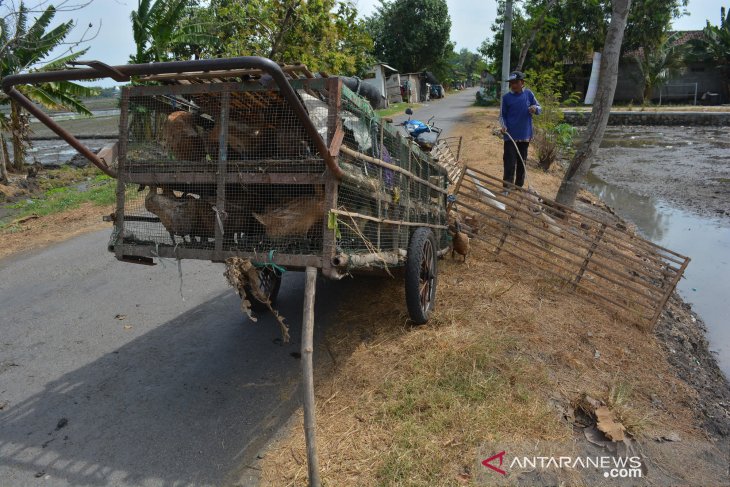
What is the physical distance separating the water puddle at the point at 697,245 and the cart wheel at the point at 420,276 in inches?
151

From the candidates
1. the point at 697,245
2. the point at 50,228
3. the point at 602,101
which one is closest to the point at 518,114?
the point at 602,101

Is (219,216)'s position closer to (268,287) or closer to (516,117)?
(268,287)

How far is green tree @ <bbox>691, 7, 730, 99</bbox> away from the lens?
34.7 meters

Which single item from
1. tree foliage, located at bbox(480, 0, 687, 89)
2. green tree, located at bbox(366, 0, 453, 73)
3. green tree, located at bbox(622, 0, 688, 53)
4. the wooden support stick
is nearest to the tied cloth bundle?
the wooden support stick

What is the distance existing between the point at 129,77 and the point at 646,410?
4228 millimetres

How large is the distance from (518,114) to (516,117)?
5cm

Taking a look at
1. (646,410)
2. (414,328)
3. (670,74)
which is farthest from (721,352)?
(670,74)

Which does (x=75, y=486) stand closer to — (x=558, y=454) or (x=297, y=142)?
(x=297, y=142)

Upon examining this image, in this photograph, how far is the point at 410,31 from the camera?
45500 millimetres

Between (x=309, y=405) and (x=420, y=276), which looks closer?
(x=309, y=405)

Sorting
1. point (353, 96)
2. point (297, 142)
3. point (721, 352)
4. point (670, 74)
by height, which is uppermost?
point (670, 74)

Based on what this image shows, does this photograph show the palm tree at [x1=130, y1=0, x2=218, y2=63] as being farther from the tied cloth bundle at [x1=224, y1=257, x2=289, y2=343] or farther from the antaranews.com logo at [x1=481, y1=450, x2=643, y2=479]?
the antaranews.com logo at [x1=481, y1=450, x2=643, y2=479]

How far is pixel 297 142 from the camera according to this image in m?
3.43

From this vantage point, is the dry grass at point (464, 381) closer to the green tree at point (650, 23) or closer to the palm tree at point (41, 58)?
the palm tree at point (41, 58)
